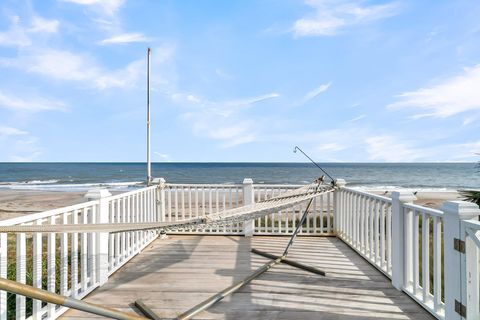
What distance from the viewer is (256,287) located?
2627 mm

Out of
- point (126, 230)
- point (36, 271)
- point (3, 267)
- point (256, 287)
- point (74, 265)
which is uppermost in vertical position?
point (126, 230)

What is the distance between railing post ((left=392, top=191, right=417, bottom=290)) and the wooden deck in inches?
5.1

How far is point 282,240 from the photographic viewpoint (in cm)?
449

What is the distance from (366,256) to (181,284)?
205 cm

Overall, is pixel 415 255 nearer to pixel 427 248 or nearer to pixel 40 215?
pixel 427 248

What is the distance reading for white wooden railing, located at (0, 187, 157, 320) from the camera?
1778 millimetres

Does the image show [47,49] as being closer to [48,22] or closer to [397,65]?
[48,22]

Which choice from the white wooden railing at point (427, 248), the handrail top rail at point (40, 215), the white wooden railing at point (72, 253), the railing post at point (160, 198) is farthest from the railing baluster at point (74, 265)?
the white wooden railing at point (427, 248)

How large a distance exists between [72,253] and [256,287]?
1516 mm

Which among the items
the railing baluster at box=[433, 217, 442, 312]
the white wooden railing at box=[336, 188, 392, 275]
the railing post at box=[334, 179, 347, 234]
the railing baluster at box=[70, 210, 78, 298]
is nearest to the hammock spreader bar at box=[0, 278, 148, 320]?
the railing baluster at box=[70, 210, 78, 298]

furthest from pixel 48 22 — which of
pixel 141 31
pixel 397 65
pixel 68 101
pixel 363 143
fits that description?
pixel 363 143

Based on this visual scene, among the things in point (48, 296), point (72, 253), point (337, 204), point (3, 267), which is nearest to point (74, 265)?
point (72, 253)

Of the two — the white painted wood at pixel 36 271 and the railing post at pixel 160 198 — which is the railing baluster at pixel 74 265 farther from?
the railing post at pixel 160 198

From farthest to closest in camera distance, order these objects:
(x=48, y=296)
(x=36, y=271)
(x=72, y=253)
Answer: (x=72, y=253)
(x=36, y=271)
(x=48, y=296)
